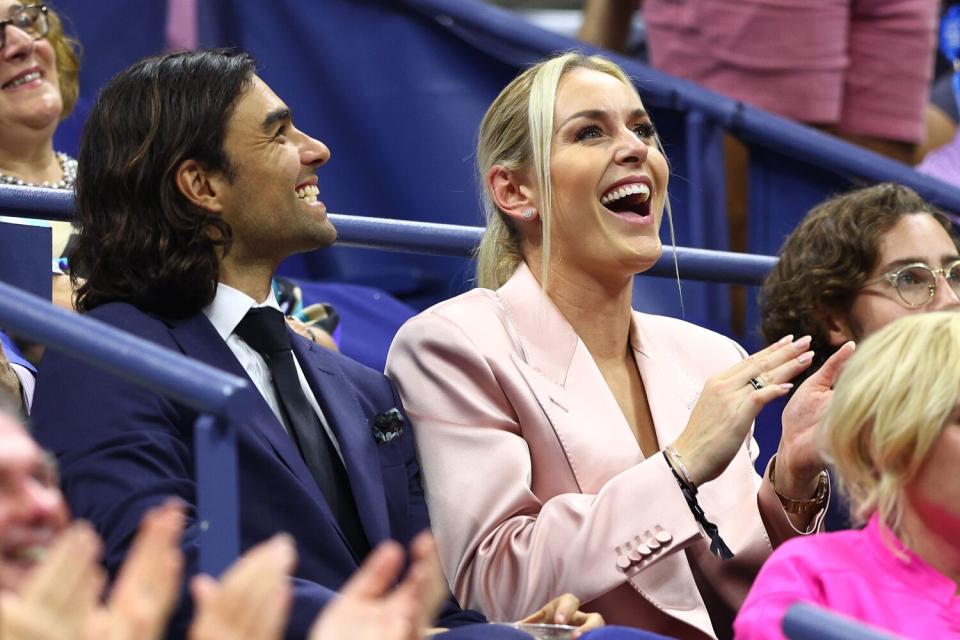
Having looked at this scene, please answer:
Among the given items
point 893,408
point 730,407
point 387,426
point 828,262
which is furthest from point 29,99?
point 893,408

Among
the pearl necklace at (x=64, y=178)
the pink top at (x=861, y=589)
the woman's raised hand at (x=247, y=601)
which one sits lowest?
the pearl necklace at (x=64, y=178)

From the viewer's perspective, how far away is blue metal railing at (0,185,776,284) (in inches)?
114

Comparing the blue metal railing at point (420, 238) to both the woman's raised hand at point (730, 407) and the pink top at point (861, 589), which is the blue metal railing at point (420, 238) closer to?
the woman's raised hand at point (730, 407)

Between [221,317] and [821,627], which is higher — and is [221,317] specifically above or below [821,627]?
below

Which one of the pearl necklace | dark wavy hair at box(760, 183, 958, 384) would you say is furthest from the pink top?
the pearl necklace

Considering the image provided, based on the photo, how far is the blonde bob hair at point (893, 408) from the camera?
1955 millimetres

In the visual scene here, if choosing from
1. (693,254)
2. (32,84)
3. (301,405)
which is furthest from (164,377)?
(32,84)

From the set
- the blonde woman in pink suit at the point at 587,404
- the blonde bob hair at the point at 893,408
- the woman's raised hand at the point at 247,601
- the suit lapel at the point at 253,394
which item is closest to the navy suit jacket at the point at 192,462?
the suit lapel at the point at 253,394

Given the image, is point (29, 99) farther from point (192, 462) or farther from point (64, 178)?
point (192, 462)

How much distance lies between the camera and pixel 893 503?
6.58 ft

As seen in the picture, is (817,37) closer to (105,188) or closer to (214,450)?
(105,188)

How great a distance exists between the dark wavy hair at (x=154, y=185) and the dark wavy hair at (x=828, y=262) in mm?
1073

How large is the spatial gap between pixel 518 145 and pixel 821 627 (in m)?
1.50

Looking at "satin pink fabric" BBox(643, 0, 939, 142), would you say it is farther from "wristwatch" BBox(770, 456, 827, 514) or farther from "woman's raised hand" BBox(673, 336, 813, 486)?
"woman's raised hand" BBox(673, 336, 813, 486)
